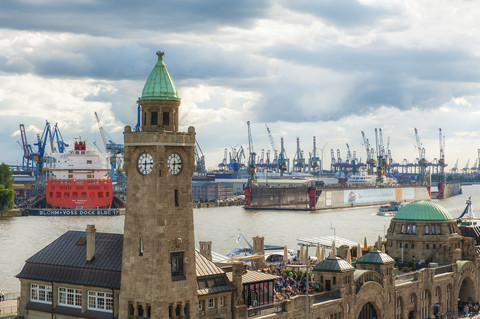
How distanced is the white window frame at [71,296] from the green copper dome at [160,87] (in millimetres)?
12598

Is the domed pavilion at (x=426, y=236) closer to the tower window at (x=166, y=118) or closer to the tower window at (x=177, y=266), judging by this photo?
the tower window at (x=177, y=266)

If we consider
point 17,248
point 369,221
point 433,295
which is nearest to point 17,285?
point 17,248

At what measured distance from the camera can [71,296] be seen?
150ft

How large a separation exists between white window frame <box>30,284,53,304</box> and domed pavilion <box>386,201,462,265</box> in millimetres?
39591

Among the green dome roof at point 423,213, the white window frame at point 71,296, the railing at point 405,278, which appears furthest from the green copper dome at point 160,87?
the green dome roof at point 423,213

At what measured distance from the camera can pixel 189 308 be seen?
42.2 meters

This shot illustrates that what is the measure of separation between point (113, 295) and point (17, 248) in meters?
69.3

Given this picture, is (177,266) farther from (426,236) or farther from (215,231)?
(215,231)

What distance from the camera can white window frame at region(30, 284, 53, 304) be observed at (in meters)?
46.5

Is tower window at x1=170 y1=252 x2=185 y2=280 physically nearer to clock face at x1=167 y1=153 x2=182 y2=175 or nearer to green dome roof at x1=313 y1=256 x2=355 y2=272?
clock face at x1=167 y1=153 x2=182 y2=175

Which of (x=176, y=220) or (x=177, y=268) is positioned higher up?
→ (x=176, y=220)

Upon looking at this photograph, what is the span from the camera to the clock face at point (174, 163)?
41794 mm

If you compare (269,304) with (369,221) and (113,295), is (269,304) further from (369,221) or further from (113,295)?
(369,221)

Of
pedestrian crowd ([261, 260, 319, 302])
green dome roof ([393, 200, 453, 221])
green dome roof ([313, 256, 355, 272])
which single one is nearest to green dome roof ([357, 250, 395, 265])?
green dome roof ([313, 256, 355, 272])
